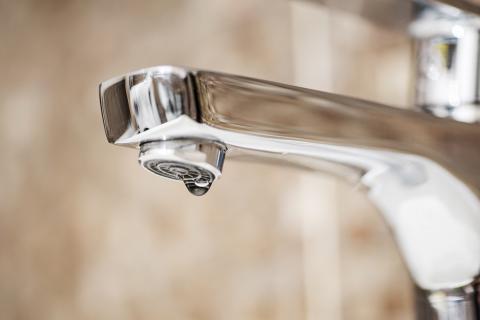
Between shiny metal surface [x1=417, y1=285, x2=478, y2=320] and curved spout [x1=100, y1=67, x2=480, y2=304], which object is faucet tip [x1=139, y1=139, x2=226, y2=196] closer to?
curved spout [x1=100, y1=67, x2=480, y2=304]

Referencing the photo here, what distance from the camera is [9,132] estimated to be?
0.71 meters

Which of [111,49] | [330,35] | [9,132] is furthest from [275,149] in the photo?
[9,132]

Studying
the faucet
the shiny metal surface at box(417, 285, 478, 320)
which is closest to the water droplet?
the faucet

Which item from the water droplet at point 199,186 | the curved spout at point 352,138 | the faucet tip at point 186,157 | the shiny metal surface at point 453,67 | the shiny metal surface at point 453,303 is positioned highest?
the shiny metal surface at point 453,67

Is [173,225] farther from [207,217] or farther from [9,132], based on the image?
[9,132]

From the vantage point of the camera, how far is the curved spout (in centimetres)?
21

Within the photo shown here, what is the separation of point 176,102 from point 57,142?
0.50 m

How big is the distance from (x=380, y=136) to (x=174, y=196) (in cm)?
33

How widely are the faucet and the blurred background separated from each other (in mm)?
74

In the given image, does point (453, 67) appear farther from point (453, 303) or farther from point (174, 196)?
point (174, 196)

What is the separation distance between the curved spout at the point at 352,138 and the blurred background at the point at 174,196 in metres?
0.16

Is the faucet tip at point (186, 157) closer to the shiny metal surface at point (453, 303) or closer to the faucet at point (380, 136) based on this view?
the faucet at point (380, 136)

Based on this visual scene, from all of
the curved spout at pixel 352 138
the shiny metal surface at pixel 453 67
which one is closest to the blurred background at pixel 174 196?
the shiny metal surface at pixel 453 67

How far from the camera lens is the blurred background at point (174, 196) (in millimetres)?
506
